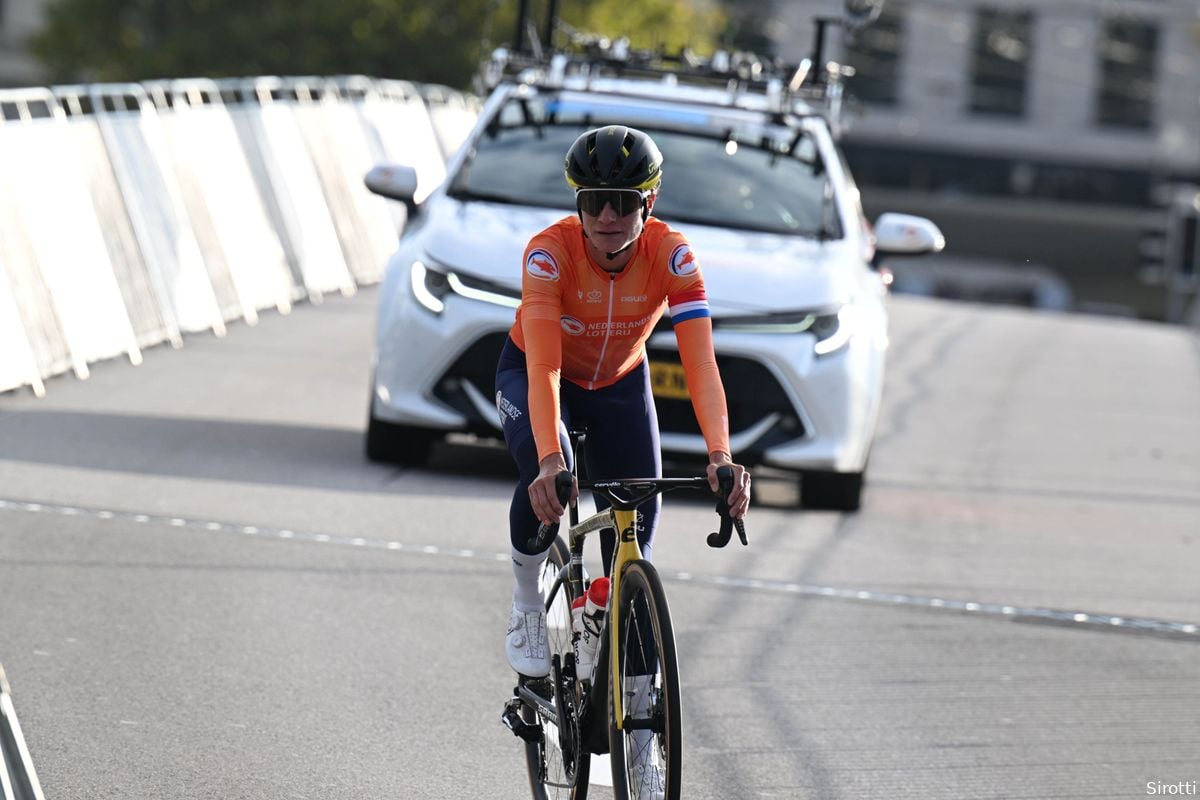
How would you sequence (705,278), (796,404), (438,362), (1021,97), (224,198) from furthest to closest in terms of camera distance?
1. (1021,97)
2. (224,198)
3. (705,278)
4. (796,404)
5. (438,362)

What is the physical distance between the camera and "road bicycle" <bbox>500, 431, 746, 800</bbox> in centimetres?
464

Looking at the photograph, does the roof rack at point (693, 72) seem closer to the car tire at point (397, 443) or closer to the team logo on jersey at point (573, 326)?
the car tire at point (397, 443)

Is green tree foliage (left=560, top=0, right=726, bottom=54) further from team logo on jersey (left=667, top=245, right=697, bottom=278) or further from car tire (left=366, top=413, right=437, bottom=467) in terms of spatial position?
team logo on jersey (left=667, top=245, right=697, bottom=278)

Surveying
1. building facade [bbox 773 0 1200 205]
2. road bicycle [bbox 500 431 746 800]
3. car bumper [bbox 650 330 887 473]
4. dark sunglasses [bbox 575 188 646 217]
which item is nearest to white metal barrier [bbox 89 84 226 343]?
car bumper [bbox 650 330 887 473]

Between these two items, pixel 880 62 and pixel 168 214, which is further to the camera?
pixel 880 62

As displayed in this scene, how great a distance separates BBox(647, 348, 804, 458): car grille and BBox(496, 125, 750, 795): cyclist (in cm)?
453

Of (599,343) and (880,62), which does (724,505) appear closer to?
(599,343)

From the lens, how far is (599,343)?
5.44 metres

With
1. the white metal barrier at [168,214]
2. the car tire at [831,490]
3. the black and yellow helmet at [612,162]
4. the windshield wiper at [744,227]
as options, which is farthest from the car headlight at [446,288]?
the black and yellow helmet at [612,162]

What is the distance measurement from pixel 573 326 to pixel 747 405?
490 cm

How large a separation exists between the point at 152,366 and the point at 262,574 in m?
6.08

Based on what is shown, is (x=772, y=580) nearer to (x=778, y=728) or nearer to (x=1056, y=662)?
(x=1056, y=662)

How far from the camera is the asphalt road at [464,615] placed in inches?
242

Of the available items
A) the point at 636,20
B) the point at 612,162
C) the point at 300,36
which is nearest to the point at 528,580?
the point at 612,162
